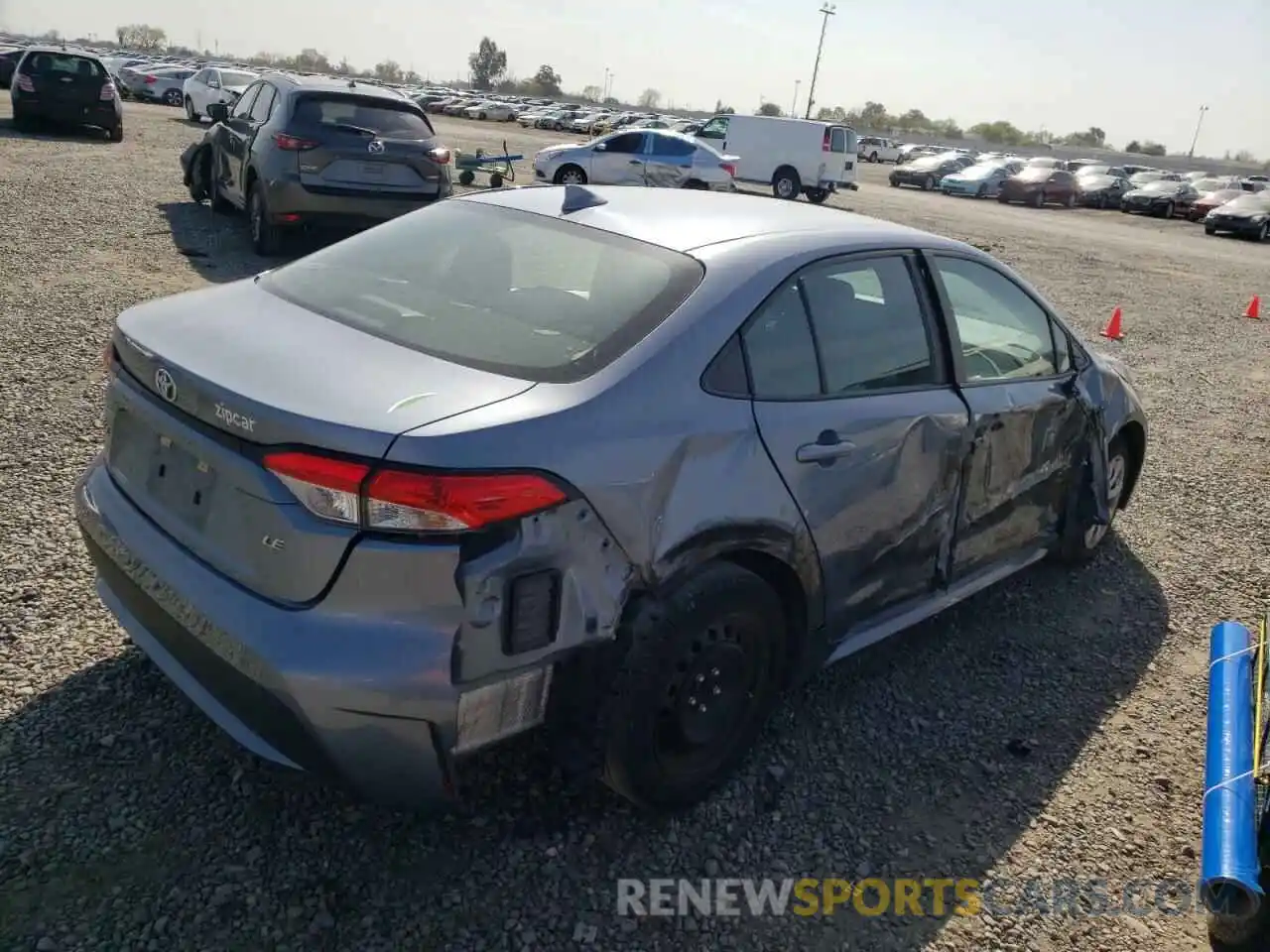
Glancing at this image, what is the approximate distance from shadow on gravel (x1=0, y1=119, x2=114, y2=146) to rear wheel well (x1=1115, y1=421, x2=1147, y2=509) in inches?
745

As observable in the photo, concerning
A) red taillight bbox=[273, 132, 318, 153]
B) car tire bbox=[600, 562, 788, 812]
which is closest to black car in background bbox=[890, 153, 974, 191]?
red taillight bbox=[273, 132, 318, 153]

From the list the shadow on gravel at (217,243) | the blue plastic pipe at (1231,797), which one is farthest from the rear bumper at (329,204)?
the blue plastic pipe at (1231,797)

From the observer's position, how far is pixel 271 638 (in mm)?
2123

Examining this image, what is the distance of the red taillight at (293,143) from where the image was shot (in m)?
8.69

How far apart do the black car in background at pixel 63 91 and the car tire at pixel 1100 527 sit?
62.6 feet

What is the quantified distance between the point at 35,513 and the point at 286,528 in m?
2.53

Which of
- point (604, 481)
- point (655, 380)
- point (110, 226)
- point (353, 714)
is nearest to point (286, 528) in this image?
point (353, 714)

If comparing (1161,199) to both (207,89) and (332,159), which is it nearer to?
(207,89)

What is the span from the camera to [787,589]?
2.87 metres

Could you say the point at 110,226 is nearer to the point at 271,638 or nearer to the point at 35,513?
the point at 35,513

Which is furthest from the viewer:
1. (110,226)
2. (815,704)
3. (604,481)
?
(110,226)

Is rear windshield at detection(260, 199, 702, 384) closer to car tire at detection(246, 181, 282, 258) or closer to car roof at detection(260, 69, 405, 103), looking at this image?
car tire at detection(246, 181, 282, 258)

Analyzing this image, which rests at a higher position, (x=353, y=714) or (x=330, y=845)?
(x=353, y=714)

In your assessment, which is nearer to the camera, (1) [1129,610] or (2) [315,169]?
(1) [1129,610]
